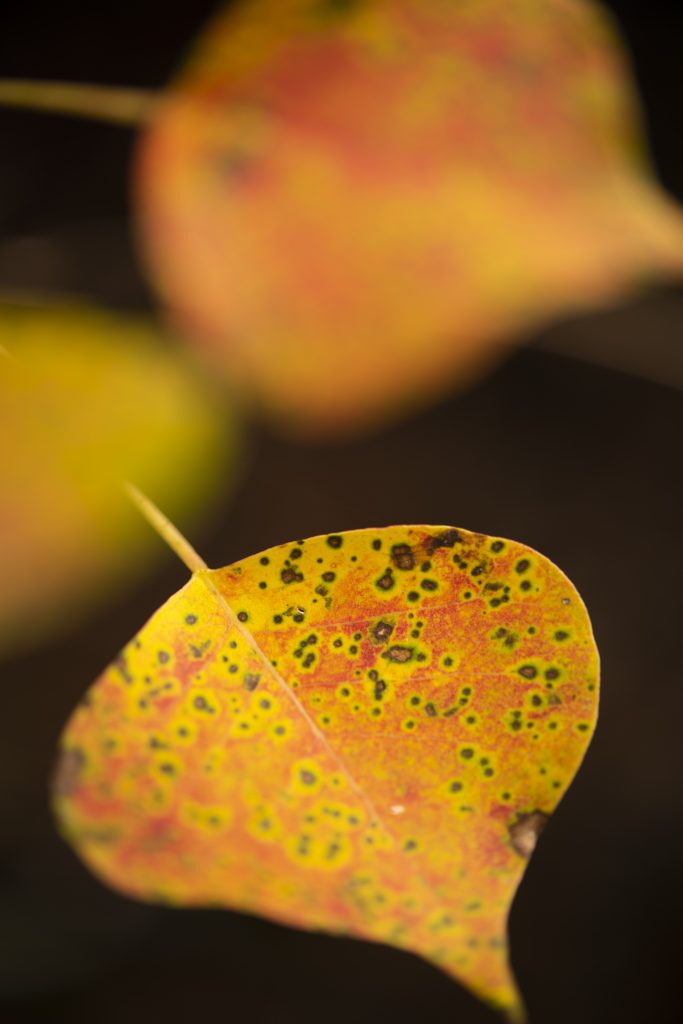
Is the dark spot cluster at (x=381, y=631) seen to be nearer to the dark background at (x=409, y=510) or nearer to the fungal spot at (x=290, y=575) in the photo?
the fungal spot at (x=290, y=575)

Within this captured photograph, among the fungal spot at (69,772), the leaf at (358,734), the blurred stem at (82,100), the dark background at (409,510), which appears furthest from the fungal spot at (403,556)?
the dark background at (409,510)

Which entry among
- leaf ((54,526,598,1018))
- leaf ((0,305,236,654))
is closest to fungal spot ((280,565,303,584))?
leaf ((54,526,598,1018))

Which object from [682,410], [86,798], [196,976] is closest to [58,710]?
[196,976]

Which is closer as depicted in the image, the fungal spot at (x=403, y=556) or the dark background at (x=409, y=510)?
the fungal spot at (x=403, y=556)

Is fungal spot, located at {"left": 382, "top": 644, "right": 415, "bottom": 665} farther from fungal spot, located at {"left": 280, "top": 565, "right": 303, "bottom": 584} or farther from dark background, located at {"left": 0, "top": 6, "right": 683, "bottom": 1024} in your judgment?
dark background, located at {"left": 0, "top": 6, "right": 683, "bottom": 1024}

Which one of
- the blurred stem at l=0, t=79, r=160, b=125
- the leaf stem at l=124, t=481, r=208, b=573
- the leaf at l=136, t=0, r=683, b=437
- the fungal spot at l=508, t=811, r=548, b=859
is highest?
the blurred stem at l=0, t=79, r=160, b=125

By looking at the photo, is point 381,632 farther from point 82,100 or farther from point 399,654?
point 82,100

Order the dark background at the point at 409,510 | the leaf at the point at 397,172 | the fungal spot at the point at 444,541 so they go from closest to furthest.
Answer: the fungal spot at the point at 444,541
the leaf at the point at 397,172
the dark background at the point at 409,510
